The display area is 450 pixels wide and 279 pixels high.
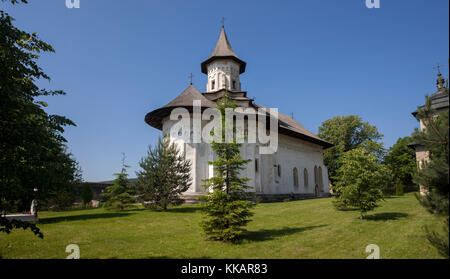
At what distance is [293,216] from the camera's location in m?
13.9

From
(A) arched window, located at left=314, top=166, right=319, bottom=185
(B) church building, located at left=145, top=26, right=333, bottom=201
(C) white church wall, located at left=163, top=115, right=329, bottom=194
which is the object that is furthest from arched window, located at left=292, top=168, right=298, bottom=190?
(A) arched window, located at left=314, top=166, right=319, bottom=185

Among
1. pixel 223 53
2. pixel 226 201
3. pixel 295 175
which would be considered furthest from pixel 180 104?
pixel 295 175

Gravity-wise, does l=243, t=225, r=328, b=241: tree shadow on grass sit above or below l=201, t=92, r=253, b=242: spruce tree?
below

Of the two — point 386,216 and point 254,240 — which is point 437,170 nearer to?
point 254,240

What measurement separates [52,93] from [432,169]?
23.3 ft

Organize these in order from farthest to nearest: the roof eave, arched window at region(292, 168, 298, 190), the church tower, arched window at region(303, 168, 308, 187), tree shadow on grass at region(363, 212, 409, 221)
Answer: arched window at region(303, 168, 308, 187)
the roof eave
the church tower
arched window at region(292, 168, 298, 190)
tree shadow on grass at region(363, 212, 409, 221)

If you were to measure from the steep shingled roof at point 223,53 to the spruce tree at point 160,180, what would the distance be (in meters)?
17.2

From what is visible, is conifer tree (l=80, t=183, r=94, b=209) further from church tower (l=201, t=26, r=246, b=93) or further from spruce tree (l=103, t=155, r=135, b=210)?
church tower (l=201, t=26, r=246, b=93)

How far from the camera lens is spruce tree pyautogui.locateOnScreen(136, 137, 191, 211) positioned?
1656 cm

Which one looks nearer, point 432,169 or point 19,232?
point 432,169

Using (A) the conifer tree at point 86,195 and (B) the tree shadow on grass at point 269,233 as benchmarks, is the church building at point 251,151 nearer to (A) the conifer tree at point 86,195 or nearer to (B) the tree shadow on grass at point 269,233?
(A) the conifer tree at point 86,195
